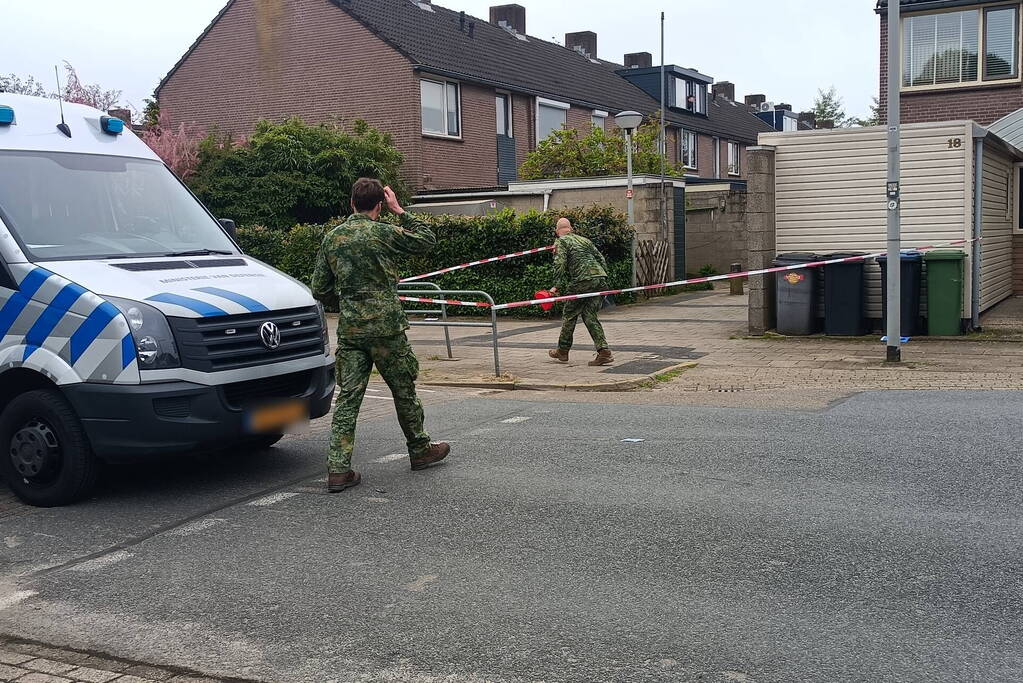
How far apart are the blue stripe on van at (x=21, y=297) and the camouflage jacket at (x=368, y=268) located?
170cm

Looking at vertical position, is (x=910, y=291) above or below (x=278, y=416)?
above

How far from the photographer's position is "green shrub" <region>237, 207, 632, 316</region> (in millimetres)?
19656

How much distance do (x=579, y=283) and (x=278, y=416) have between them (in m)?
6.72

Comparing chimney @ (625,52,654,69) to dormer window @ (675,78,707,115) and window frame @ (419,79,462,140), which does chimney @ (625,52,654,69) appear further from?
window frame @ (419,79,462,140)

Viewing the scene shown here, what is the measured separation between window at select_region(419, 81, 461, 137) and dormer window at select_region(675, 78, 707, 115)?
16438 mm

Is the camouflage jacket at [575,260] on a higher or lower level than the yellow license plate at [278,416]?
higher

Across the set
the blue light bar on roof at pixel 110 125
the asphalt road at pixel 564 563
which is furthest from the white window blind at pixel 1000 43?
the blue light bar on roof at pixel 110 125

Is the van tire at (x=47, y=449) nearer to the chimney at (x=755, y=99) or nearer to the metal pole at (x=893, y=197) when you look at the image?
the metal pole at (x=893, y=197)

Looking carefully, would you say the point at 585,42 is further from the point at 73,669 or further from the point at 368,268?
the point at 73,669

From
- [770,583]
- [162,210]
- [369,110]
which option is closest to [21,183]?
[162,210]

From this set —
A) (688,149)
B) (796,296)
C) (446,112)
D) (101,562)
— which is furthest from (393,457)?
(688,149)

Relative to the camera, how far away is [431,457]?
7.36m

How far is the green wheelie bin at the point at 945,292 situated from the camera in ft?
46.1

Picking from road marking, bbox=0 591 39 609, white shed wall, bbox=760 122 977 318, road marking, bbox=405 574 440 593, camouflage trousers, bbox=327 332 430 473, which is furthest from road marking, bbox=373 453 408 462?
white shed wall, bbox=760 122 977 318
